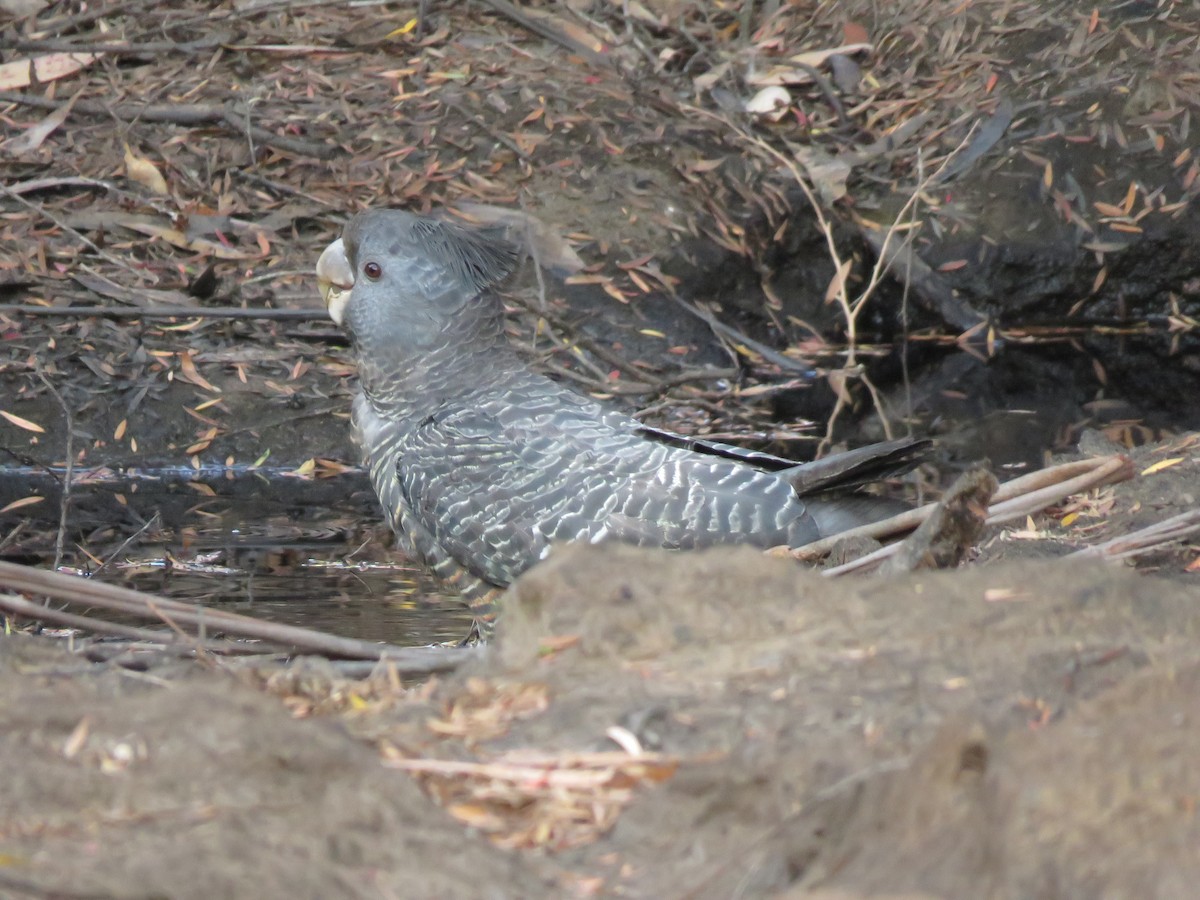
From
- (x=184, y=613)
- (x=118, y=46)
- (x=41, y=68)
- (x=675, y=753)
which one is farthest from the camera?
(x=118, y=46)

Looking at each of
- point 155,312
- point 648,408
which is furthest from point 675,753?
point 155,312

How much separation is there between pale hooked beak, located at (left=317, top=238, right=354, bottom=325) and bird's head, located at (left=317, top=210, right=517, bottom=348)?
2.1 inches

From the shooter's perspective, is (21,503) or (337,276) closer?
(337,276)

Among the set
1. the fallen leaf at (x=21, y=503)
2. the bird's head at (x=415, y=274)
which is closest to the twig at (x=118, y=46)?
the fallen leaf at (x=21, y=503)

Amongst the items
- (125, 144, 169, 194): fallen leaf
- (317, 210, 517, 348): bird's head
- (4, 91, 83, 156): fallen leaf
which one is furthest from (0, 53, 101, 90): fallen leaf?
(317, 210, 517, 348): bird's head

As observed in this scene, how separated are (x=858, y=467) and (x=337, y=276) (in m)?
2.29

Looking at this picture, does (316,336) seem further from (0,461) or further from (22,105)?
(22,105)

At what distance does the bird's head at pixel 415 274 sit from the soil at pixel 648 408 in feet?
4.90

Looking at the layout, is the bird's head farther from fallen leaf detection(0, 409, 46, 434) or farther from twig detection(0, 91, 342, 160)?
twig detection(0, 91, 342, 160)

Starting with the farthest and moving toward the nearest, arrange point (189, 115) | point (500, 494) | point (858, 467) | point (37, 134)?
point (189, 115), point (37, 134), point (500, 494), point (858, 467)

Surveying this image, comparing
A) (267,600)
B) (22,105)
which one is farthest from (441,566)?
(22,105)

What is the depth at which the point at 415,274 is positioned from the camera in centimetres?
561

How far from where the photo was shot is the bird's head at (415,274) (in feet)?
18.4

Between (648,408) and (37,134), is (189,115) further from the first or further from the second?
(648,408)
